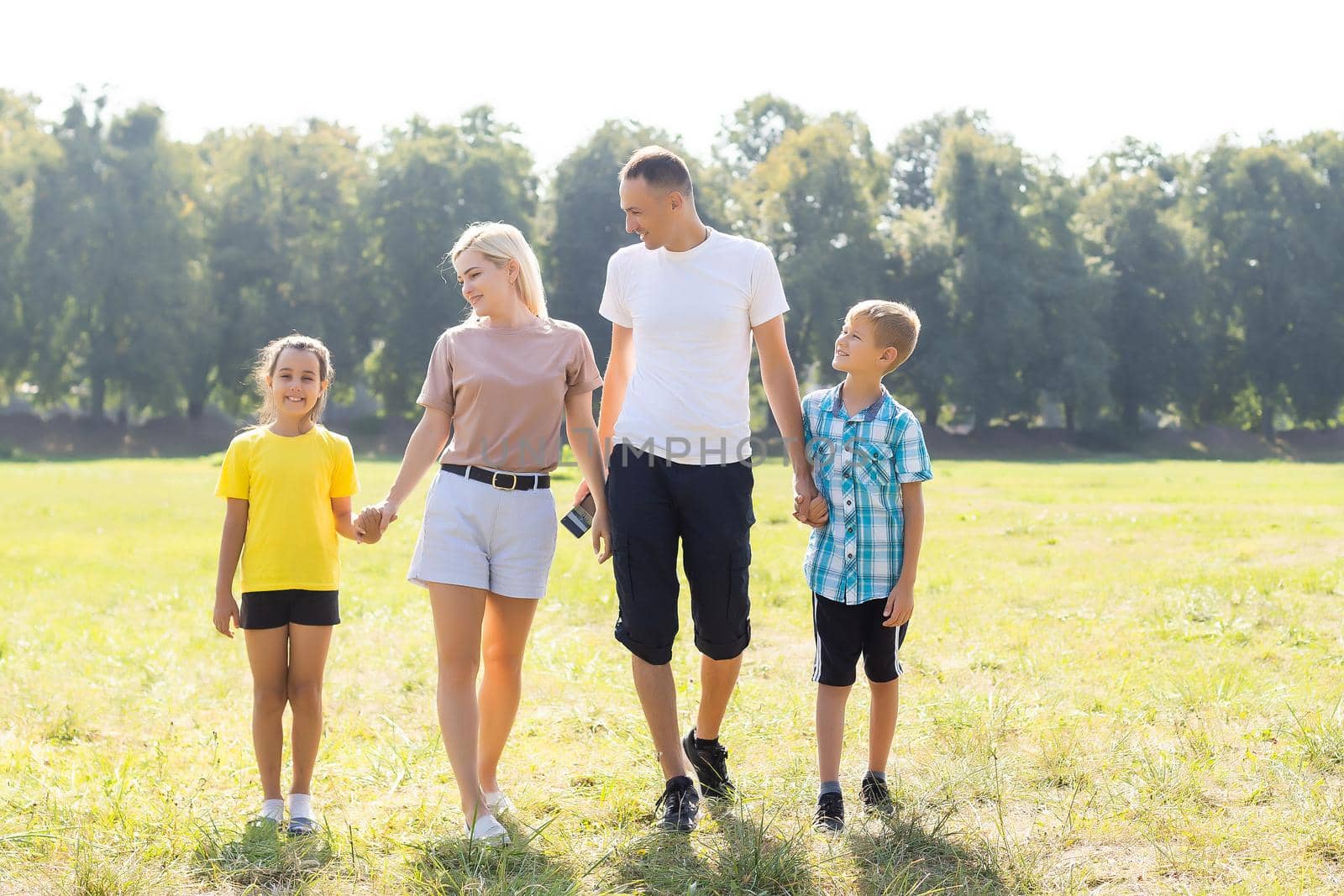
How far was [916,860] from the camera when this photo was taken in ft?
11.9

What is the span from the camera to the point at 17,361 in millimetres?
46219

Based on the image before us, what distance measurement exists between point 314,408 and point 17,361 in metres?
48.4

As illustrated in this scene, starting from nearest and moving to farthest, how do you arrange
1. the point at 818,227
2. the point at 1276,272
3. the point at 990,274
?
1. the point at 990,274
2. the point at 818,227
3. the point at 1276,272

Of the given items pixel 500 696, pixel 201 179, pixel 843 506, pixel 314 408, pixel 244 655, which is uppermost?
pixel 201 179

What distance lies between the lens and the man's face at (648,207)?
13.3 feet

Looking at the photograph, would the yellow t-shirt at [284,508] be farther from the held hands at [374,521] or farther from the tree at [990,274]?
the tree at [990,274]

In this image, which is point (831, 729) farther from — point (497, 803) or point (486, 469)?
point (486, 469)

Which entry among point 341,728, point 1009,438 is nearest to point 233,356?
point 1009,438

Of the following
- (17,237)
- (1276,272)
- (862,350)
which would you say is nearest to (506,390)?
(862,350)

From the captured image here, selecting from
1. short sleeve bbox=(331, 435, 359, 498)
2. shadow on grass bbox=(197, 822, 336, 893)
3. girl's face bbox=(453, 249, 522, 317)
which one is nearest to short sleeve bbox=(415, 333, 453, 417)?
girl's face bbox=(453, 249, 522, 317)

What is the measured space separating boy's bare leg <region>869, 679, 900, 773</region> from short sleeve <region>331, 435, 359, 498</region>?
6.68 feet

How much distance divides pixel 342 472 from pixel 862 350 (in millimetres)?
1938

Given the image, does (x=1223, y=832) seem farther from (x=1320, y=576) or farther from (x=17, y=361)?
(x=17, y=361)

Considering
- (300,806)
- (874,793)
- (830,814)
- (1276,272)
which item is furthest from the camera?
(1276,272)
